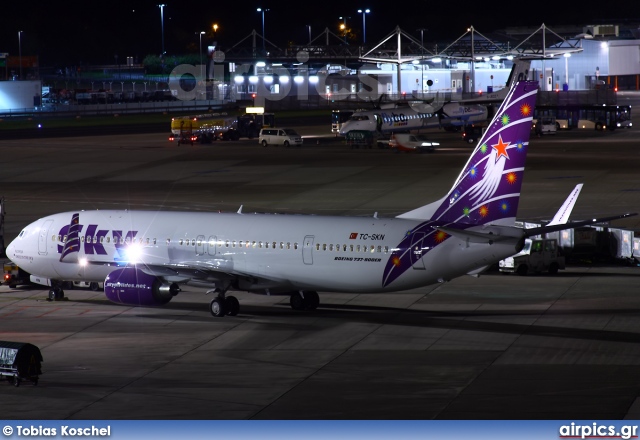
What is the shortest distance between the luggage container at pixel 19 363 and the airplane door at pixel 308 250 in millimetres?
11809

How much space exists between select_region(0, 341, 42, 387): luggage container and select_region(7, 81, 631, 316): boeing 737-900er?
9309mm

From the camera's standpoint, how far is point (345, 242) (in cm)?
3916

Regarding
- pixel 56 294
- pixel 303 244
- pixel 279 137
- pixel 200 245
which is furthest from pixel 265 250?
pixel 279 137

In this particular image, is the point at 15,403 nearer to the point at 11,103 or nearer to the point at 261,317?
the point at 261,317

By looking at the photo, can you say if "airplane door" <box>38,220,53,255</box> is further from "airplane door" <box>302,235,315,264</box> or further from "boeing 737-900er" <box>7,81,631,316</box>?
"airplane door" <box>302,235,315,264</box>

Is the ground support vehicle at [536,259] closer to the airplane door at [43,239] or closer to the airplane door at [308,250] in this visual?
the airplane door at [308,250]

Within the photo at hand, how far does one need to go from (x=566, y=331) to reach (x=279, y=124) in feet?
384

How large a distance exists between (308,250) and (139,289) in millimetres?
6367

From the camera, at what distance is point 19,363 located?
3020 centimetres

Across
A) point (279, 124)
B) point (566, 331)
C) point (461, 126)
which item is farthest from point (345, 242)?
point (279, 124)

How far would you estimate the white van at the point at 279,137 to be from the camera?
117 m

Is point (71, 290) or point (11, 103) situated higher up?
point (11, 103)

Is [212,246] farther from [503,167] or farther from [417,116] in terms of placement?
[417,116]

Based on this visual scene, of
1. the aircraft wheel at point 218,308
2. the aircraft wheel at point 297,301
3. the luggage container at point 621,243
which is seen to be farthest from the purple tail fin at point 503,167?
the luggage container at point 621,243
